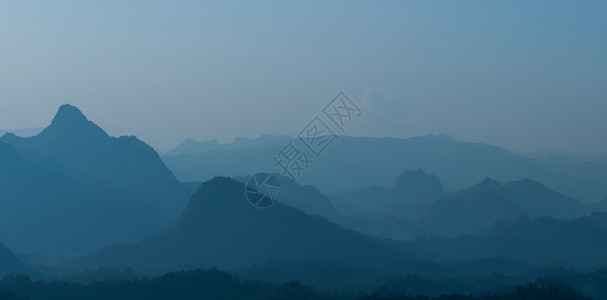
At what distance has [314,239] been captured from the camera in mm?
186250

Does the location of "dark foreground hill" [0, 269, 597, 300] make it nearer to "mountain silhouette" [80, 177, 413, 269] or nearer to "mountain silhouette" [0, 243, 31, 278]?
"mountain silhouette" [0, 243, 31, 278]

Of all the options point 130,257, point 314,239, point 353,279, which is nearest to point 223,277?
point 353,279

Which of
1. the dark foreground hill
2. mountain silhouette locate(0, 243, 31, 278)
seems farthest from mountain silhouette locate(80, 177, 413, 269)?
the dark foreground hill

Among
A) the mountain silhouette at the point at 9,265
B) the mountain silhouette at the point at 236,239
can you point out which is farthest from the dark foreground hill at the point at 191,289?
the mountain silhouette at the point at 236,239

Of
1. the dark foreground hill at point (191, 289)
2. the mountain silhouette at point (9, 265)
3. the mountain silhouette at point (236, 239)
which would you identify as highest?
the mountain silhouette at point (236, 239)

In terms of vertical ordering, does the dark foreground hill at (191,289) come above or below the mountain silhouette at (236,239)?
below

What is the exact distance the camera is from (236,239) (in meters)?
179

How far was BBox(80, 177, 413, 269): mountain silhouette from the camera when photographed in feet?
557

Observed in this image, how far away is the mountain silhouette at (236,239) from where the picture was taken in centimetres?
16975

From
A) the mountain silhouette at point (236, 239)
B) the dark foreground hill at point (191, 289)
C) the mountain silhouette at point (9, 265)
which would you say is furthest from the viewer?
the mountain silhouette at point (236, 239)

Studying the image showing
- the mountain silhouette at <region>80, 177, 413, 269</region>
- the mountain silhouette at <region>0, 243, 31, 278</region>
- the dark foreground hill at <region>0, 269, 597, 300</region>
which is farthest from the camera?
the mountain silhouette at <region>80, 177, 413, 269</region>

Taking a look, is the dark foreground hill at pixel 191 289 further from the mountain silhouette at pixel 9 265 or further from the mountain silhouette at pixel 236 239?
the mountain silhouette at pixel 236 239

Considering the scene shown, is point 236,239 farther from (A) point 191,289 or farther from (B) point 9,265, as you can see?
(A) point 191,289

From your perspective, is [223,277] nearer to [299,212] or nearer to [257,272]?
[257,272]
